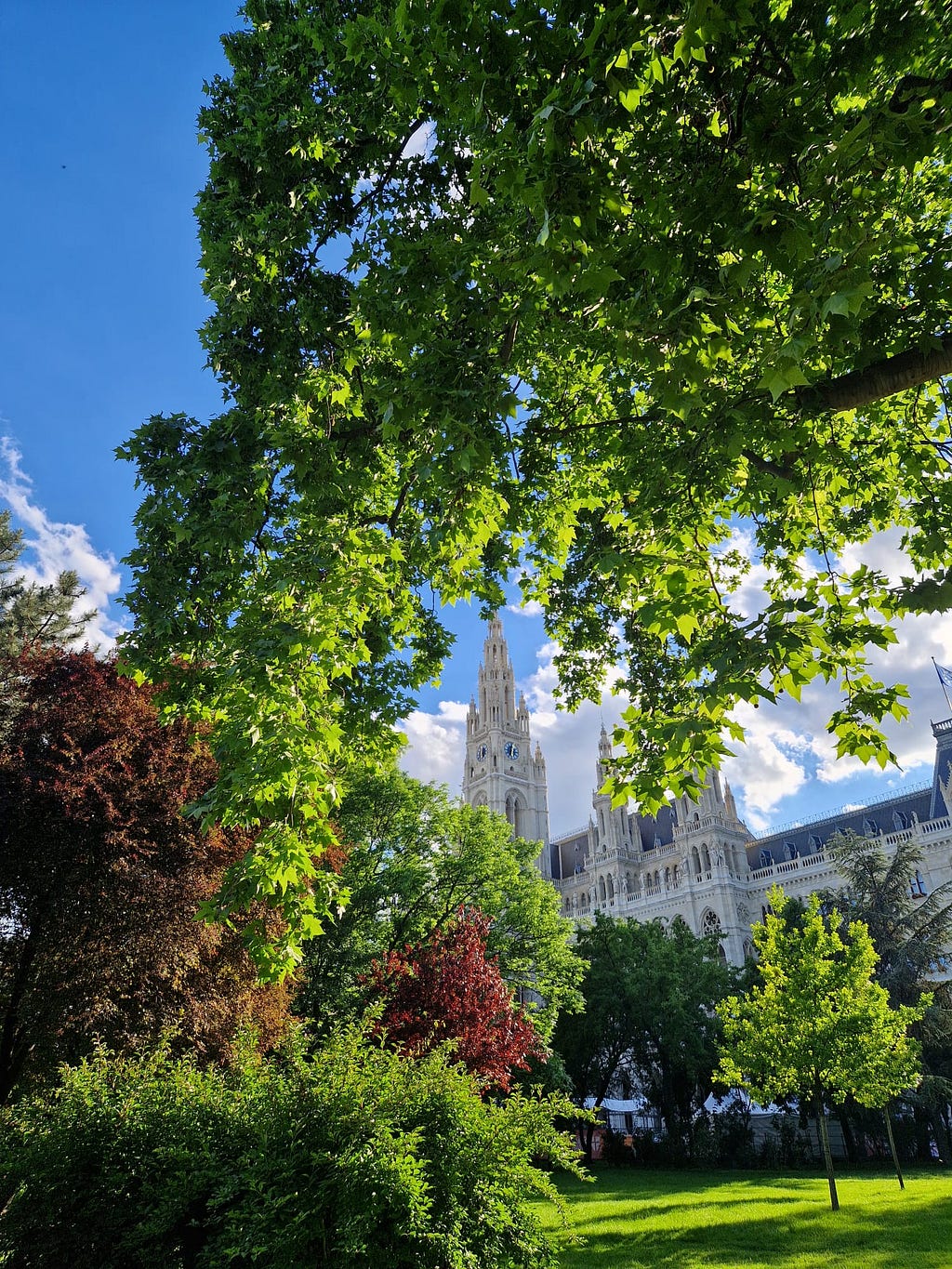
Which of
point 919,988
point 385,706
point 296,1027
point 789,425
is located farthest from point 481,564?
point 919,988

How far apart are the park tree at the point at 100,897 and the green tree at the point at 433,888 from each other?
9875 mm

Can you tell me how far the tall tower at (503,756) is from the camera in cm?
8081

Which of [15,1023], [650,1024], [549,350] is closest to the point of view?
[549,350]

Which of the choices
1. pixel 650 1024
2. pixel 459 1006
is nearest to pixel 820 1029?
pixel 459 1006

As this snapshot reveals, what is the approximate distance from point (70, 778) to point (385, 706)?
5.02 meters

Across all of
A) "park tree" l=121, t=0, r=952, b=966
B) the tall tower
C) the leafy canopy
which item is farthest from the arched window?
"park tree" l=121, t=0, r=952, b=966

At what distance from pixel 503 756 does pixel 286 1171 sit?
253 feet

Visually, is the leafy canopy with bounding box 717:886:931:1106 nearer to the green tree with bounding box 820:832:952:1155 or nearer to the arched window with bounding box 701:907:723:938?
the green tree with bounding box 820:832:952:1155

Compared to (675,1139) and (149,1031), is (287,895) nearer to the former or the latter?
(149,1031)

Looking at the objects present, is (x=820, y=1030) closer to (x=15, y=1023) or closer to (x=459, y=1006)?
(x=459, y=1006)

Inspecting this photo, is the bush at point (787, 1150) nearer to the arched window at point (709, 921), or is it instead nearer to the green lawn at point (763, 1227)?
the green lawn at point (763, 1227)

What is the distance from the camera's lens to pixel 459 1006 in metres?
13.3

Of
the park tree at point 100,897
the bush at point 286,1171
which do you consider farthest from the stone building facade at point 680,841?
the bush at point 286,1171

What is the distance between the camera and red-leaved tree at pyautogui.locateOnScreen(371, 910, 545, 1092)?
514 inches
